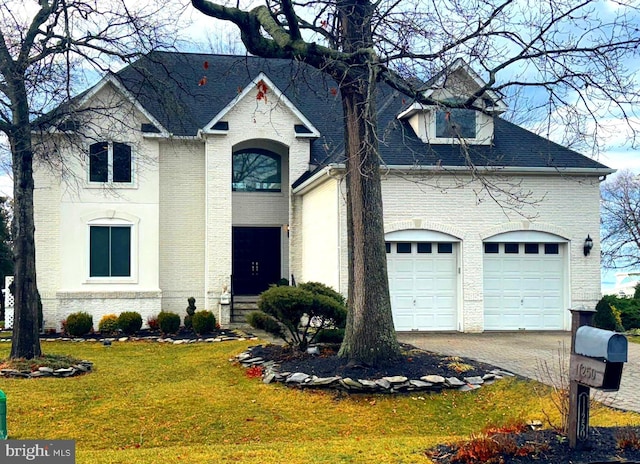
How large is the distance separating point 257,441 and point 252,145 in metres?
16.2

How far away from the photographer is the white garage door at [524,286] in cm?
1942

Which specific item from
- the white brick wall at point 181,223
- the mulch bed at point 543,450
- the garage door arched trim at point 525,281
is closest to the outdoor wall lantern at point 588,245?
the garage door arched trim at point 525,281

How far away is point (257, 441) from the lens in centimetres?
880

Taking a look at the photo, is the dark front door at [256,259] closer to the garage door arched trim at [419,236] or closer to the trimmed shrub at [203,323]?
the trimmed shrub at [203,323]

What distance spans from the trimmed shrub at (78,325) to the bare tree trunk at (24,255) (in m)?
5.95

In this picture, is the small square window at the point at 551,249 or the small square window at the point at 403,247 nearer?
the small square window at the point at 403,247

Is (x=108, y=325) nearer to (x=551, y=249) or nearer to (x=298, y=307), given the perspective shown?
(x=298, y=307)

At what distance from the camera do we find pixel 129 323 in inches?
800

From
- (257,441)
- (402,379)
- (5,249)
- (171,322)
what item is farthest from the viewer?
(5,249)

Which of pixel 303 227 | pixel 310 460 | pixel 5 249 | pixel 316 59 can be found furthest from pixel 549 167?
pixel 5 249

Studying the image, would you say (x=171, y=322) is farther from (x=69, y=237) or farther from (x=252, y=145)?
(x=252, y=145)

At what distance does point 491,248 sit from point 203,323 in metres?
8.54

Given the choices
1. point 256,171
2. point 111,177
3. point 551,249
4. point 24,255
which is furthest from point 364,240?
point 256,171

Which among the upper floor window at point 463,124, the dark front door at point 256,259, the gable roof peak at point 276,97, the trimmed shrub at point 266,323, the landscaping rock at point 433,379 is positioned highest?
the gable roof peak at point 276,97
